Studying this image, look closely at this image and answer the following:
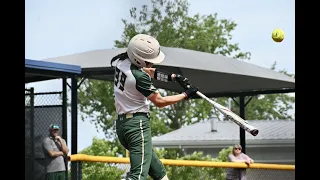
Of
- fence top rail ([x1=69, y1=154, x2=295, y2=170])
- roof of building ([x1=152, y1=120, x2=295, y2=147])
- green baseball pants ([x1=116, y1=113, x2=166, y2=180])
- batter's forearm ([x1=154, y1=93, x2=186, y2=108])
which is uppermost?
batter's forearm ([x1=154, y1=93, x2=186, y2=108])

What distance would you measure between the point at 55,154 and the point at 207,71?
4.15 metres

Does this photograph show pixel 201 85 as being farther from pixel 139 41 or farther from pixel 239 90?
pixel 139 41

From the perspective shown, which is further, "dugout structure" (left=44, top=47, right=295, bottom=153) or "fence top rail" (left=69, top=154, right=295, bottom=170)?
"dugout structure" (left=44, top=47, right=295, bottom=153)

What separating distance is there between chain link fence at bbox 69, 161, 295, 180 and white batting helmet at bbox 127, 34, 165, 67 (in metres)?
3.08

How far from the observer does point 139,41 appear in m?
4.68

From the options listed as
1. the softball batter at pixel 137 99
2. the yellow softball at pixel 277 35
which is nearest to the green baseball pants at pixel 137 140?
the softball batter at pixel 137 99

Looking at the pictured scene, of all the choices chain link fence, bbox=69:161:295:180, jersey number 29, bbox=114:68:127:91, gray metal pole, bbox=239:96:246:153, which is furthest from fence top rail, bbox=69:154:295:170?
gray metal pole, bbox=239:96:246:153

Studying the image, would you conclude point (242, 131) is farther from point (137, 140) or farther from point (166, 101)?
point (137, 140)

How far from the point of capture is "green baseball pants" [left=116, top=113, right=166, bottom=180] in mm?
4594

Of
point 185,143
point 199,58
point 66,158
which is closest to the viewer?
point 66,158

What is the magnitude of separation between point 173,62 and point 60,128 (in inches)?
96.9

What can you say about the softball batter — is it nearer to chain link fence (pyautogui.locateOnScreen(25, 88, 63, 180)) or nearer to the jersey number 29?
the jersey number 29

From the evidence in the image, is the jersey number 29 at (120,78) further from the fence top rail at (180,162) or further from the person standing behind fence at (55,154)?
the person standing behind fence at (55,154)
